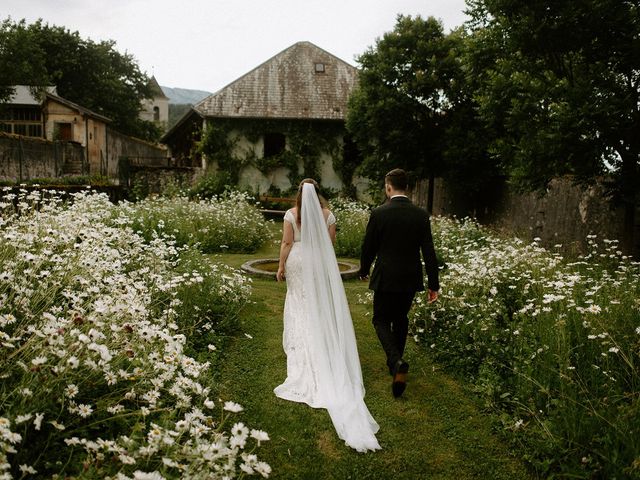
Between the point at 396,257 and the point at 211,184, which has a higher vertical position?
the point at 211,184

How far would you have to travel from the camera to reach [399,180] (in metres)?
4.97

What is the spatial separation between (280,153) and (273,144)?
2.40 feet

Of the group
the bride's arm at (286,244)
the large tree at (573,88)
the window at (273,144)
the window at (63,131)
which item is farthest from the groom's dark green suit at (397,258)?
the window at (63,131)

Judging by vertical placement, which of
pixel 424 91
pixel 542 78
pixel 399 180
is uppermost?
pixel 424 91

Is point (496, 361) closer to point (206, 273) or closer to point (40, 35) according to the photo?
point (206, 273)

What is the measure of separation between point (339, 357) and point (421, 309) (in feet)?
6.43

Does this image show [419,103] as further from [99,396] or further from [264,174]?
[99,396]

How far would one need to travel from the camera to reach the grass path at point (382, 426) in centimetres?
348

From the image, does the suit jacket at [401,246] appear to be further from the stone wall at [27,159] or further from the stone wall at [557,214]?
the stone wall at [27,159]

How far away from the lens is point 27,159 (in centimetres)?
1878

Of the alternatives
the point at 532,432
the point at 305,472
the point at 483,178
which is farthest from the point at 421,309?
the point at 483,178

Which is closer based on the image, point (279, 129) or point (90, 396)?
point (90, 396)

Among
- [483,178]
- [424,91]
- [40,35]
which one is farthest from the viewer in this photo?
[40,35]

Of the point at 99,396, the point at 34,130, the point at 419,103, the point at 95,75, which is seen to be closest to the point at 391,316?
the point at 99,396
